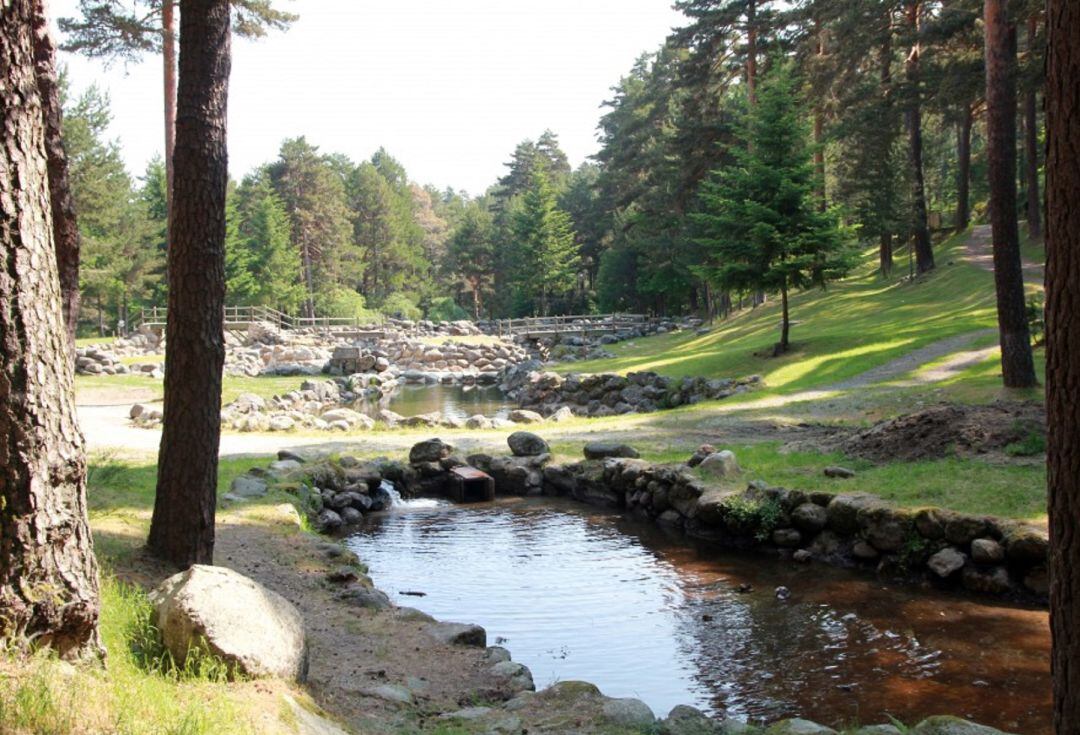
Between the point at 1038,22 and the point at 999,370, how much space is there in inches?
686

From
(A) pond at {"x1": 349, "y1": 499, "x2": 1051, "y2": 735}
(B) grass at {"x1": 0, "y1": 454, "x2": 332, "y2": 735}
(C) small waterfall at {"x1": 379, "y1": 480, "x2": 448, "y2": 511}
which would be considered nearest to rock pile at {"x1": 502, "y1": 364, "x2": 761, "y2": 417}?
(C) small waterfall at {"x1": 379, "y1": 480, "x2": 448, "y2": 511}

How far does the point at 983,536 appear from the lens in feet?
28.6

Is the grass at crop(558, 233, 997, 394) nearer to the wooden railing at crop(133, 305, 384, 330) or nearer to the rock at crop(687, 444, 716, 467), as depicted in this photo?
the rock at crop(687, 444, 716, 467)

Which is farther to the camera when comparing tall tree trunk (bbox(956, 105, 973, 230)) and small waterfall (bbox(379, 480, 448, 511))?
tall tree trunk (bbox(956, 105, 973, 230))

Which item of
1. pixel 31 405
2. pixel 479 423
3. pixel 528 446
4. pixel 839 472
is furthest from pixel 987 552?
pixel 479 423

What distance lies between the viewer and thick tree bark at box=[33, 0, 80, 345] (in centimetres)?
615

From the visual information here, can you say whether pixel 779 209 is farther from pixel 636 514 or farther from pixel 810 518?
pixel 810 518

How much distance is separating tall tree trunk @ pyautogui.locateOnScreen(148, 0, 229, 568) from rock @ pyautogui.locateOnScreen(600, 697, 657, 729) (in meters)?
3.49

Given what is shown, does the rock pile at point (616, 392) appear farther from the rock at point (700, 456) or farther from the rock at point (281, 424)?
the rock at point (700, 456)

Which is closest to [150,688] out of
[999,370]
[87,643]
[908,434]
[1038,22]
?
[87,643]

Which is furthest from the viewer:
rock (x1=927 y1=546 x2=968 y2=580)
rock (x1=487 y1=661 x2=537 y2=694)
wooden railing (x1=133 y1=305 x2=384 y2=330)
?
wooden railing (x1=133 y1=305 x2=384 y2=330)

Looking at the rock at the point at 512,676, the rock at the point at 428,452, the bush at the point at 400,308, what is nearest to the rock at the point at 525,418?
the rock at the point at 428,452

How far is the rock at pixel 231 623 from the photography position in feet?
15.0

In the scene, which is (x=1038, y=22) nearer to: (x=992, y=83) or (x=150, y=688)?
(x=992, y=83)
